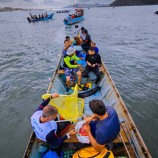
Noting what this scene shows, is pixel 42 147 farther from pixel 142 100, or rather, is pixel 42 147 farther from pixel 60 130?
pixel 142 100

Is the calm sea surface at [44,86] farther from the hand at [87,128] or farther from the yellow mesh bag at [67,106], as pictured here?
the hand at [87,128]

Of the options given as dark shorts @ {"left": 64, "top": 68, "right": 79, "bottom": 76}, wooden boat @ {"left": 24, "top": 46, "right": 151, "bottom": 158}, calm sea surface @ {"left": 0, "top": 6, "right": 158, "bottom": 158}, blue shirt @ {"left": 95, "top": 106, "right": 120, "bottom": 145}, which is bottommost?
calm sea surface @ {"left": 0, "top": 6, "right": 158, "bottom": 158}

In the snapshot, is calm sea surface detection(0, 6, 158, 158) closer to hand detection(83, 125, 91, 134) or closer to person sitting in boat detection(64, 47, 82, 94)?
person sitting in boat detection(64, 47, 82, 94)

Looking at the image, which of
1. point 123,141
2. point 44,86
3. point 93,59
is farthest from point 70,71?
point 123,141

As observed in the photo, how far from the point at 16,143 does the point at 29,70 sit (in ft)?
31.8

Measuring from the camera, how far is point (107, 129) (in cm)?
425

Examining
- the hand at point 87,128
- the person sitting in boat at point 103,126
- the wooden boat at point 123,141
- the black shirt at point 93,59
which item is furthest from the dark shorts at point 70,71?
the person sitting in boat at point 103,126

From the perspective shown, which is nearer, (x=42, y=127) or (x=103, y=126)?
(x=103, y=126)

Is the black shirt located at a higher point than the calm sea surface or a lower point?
higher

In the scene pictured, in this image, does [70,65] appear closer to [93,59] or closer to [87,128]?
[93,59]

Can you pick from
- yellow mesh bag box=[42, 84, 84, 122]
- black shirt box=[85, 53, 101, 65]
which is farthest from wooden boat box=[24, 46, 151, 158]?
black shirt box=[85, 53, 101, 65]

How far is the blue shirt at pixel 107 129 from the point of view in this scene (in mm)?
4234

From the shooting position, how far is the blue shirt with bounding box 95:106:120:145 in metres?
4.23

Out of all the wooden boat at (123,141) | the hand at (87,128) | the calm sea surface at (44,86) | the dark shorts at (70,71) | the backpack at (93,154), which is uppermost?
the hand at (87,128)
